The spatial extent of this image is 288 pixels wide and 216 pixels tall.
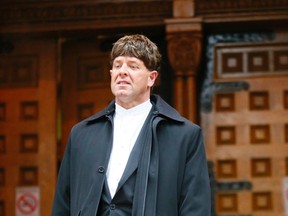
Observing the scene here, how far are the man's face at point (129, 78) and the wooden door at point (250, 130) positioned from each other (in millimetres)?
2564

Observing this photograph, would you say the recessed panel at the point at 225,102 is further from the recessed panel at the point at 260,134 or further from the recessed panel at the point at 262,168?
the recessed panel at the point at 262,168

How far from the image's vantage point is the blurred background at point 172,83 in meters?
4.79

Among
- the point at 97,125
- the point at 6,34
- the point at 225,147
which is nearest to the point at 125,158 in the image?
the point at 97,125

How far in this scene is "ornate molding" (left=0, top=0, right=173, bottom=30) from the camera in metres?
4.87

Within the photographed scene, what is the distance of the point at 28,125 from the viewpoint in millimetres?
5102

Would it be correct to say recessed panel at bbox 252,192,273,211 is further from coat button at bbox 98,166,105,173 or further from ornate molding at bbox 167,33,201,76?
coat button at bbox 98,166,105,173

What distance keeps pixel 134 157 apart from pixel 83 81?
9.65ft

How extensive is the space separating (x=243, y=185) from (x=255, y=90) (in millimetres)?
747

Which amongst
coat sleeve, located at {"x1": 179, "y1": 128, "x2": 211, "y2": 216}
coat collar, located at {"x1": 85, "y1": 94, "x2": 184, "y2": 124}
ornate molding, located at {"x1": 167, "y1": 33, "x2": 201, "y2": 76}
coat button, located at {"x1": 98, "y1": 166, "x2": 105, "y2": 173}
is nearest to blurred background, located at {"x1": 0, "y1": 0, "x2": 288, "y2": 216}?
ornate molding, located at {"x1": 167, "y1": 33, "x2": 201, "y2": 76}

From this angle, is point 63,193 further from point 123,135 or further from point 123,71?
point 123,71

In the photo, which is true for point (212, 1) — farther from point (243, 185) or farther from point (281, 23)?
point (243, 185)

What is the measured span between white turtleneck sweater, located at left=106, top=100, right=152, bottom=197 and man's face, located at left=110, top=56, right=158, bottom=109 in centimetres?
5

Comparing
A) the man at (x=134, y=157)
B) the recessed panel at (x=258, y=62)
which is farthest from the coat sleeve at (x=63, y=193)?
the recessed panel at (x=258, y=62)

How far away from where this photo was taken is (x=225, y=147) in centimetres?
489
